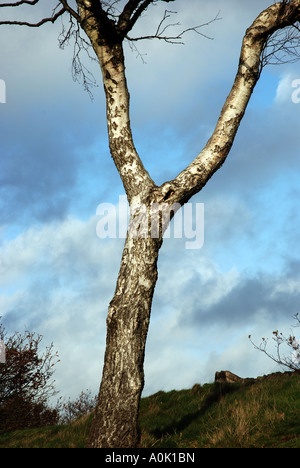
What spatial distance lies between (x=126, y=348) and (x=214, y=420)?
2.42 m

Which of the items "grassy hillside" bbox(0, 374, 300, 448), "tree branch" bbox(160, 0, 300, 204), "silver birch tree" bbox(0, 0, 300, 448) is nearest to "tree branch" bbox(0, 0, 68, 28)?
"silver birch tree" bbox(0, 0, 300, 448)

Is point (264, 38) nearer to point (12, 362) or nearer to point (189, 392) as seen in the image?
point (189, 392)

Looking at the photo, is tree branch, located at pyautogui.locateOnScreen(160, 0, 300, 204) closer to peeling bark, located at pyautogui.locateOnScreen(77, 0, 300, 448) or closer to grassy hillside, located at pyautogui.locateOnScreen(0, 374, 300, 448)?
peeling bark, located at pyautogui.locateOnScreen(77, 0, 300, 448)

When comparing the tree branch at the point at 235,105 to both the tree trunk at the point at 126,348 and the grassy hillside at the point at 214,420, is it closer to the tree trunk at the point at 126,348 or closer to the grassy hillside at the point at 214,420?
the tree trunk at the point at 126,348

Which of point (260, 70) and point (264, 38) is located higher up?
point (264, 38)

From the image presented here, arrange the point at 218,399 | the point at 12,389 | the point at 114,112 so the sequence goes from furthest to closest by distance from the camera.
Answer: the point at 12,389 < the point at 218,399 < the point at 114,112

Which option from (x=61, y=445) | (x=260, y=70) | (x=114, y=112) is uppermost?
(x=260, y=70)

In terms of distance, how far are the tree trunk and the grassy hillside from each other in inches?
25.1

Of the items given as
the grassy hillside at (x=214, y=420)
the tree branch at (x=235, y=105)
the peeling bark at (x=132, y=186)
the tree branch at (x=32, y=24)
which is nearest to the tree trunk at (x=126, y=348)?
the peeling bark at (x=132, y=186)

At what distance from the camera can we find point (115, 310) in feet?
19.5

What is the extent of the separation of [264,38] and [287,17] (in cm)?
75

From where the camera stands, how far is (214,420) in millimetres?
7031

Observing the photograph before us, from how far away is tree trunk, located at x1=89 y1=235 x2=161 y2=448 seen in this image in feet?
18.5
